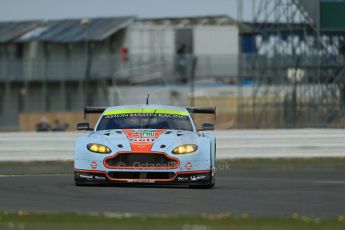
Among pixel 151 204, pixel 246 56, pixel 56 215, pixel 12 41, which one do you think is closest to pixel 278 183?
pixel 151 204

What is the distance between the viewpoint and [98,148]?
1421 centimetres

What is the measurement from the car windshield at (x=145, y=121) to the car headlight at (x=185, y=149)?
92 centimetres

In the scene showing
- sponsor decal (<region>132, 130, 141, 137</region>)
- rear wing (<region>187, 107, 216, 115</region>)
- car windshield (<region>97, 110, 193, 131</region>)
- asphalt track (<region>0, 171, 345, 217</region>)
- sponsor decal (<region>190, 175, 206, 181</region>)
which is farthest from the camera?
rear wing (<region>187, 107, 216, 115</region>)

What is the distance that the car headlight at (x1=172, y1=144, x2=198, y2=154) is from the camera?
1416cm

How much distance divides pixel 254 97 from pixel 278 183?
24032mm

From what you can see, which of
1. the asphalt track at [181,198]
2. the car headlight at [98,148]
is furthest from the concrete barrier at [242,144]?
the car headlight at [98,148]

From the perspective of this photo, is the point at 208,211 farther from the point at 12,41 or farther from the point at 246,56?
the point at 12,41

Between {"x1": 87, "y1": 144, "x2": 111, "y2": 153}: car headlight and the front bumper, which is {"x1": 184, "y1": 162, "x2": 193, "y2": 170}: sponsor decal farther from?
{"x1": 87, "y1": 144, "x2": 111, "y2": 153}: car headlight

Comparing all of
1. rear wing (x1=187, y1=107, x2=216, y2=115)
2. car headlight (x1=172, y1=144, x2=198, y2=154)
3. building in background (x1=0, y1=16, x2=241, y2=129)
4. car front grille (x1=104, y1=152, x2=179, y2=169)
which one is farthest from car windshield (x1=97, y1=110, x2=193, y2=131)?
building in background (x1=0, y1=16, x2=241, y2=129)

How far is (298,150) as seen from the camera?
23609 mm

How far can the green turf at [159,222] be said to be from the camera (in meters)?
9.66

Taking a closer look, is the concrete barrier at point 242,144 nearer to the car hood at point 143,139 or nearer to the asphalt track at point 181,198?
the asphalt track at point 181,198

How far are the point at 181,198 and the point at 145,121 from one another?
2.54 m

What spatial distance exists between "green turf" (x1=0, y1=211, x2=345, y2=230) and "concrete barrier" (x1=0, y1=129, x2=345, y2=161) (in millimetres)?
12658
